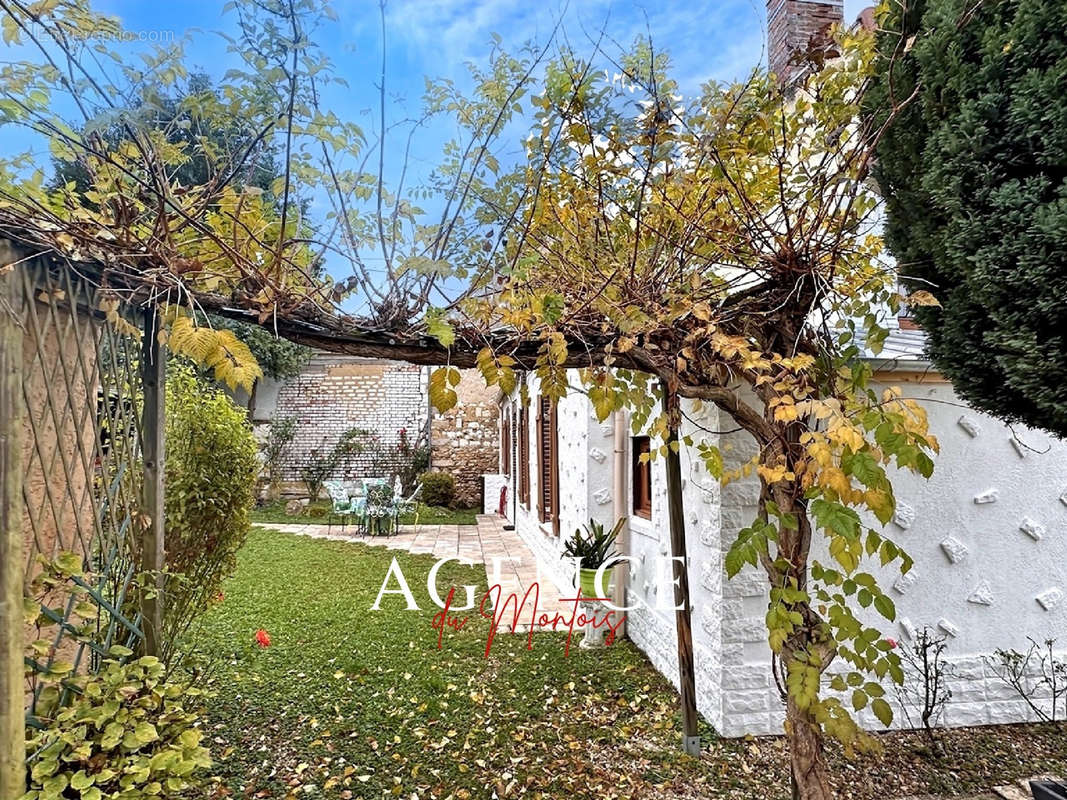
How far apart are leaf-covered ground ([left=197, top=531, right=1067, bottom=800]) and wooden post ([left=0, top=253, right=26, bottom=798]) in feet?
4.63

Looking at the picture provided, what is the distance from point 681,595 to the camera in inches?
147

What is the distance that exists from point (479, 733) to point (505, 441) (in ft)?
33.5

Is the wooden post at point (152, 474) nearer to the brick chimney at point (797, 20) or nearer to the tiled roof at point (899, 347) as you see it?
the tiled roof at point (899, 347)

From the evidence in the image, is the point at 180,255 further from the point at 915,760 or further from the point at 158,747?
the point at 915,760

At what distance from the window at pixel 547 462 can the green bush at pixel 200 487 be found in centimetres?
416

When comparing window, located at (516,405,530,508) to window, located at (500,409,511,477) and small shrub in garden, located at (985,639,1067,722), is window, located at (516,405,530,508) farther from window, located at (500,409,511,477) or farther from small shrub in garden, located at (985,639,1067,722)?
small shrub in garden, located at (985,639,1067,722)

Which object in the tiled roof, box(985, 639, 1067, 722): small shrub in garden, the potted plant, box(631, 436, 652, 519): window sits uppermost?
the tiled roof

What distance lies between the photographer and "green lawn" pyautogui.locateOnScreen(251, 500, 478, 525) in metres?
12.7

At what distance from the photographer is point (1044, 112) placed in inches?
76.2

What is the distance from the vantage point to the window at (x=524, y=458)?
1015 centimetres

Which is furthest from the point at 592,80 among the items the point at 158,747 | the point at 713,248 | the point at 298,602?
the point at 298,602

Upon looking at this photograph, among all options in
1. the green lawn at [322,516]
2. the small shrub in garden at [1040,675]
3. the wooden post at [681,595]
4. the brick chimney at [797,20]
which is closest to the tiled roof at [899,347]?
the wooden post at [681,595]

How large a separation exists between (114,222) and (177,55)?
2.03 ft

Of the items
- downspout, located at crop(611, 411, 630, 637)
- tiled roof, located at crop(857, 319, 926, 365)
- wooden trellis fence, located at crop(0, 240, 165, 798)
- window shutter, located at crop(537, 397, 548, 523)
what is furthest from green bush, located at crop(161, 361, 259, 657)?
window shutter, located at crop(537, 397, 548, 523)
